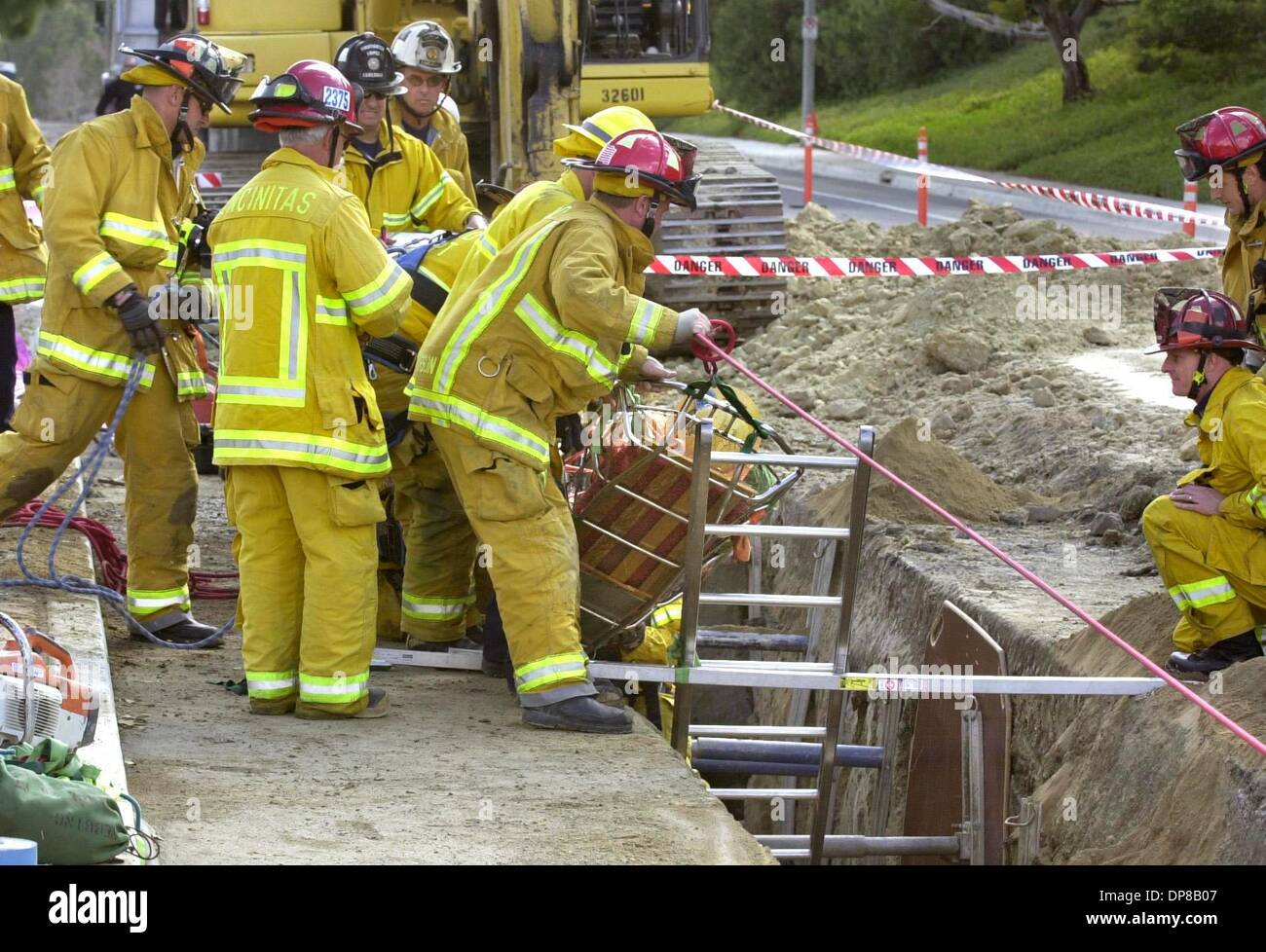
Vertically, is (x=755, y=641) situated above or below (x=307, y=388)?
below

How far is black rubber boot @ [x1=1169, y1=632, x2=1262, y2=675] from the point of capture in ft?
21.6

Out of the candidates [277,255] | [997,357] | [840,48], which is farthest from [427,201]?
[840,48]

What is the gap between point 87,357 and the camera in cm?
708

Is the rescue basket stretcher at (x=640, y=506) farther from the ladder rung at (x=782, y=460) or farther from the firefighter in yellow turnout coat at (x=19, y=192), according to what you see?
the firefighter in yellow turnout coat at (x=19, y=192)

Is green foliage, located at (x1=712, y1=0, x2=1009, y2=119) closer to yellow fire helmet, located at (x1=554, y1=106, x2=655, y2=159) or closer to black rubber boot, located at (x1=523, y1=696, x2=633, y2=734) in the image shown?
yellow fire helmet, located at (x1=554, y1=106, x2=655, y2=159)

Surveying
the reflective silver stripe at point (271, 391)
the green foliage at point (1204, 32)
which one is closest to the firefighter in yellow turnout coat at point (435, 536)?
the reflective silver stripe at point (271, 391)

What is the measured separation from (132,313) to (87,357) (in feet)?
0.95

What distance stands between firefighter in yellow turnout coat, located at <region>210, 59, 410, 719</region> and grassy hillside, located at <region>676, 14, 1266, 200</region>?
19827 mm

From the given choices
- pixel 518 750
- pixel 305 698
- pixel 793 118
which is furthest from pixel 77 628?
pixel 793 118

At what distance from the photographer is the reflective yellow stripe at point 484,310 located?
6387 mm

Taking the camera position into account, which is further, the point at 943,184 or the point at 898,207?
the point at 943,184

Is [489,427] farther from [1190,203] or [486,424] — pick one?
[1190,203]

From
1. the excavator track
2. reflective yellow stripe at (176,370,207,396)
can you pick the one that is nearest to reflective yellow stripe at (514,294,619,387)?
reflective yellow stripe at (176,370,207,396)

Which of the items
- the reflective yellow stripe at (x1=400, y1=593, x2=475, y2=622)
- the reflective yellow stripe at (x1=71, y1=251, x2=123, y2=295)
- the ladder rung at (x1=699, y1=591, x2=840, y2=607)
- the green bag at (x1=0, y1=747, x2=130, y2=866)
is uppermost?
the reflective yellow stripe at (x1=71, y1=251, x2=123, y2=295)
